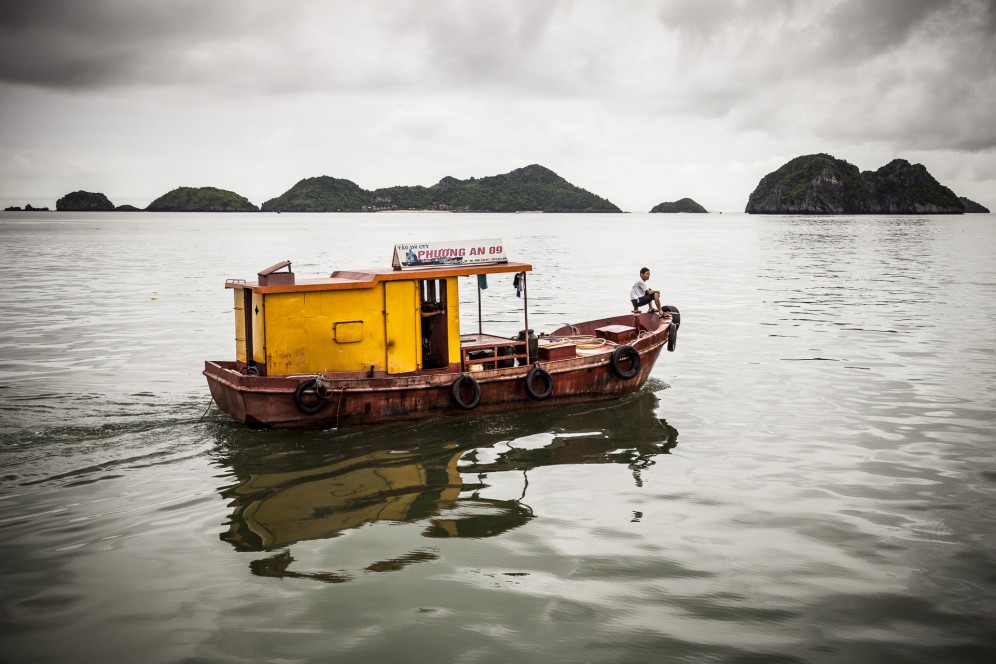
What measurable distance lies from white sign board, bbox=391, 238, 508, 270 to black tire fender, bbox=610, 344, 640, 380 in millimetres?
2881

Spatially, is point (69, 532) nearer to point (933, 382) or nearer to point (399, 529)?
point (399, 529)

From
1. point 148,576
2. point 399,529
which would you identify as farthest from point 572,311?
point 148,576

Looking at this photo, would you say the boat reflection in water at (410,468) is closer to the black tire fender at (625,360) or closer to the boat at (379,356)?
the boat at (379,356)

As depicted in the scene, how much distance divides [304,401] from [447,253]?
3483 mm

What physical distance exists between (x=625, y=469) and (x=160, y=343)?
1491 cm

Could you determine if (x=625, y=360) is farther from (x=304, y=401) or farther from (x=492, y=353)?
(x=304, y=401)

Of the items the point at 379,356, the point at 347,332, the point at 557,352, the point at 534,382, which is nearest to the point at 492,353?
the point at 534,382

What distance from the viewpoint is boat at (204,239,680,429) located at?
39.4 ft

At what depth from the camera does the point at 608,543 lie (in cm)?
826

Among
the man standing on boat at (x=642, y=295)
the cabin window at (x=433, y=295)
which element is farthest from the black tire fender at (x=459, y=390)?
the man standing on boat at (x=642, y=295)

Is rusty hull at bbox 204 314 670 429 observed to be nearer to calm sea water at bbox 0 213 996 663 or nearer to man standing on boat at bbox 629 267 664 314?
calm sea water at bbox 0 213 996 663

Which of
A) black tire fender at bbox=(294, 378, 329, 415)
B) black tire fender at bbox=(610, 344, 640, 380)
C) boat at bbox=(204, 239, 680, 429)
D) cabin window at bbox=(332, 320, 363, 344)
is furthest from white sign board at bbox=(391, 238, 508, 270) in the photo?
black tire fender at bbox=(610, 344, 640, 380)

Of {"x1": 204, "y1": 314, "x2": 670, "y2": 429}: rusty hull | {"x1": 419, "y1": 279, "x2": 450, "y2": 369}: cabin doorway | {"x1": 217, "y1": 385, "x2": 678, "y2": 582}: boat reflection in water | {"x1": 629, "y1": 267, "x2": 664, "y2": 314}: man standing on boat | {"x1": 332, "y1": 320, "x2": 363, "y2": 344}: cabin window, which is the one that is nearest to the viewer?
{"x1": 217, "y1": 385, "x2": 678, "y2": 582}: boat reflection in water

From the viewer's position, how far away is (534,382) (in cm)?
1355
